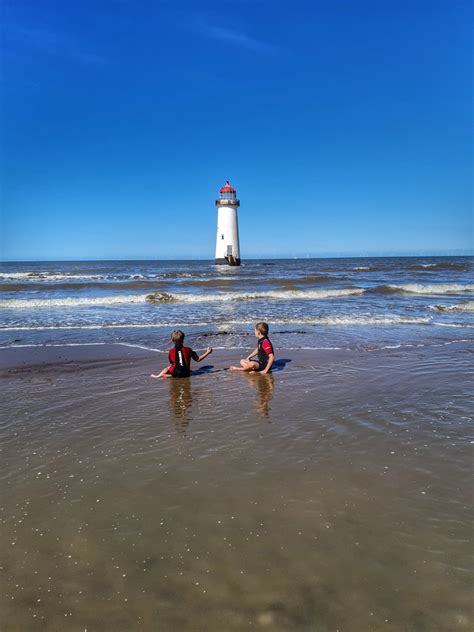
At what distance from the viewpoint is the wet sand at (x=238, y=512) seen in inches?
91.4

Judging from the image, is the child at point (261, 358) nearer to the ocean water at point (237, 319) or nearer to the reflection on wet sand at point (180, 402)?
the reflection on wet sand at point (180, 402)

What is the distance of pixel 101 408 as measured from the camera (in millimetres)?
5660

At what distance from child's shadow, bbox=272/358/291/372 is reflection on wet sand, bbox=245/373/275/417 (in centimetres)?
51

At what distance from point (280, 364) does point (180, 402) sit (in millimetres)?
2977

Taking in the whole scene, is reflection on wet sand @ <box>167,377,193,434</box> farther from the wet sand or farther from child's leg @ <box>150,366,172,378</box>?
child's leg @ <box>150,366,172,378</box>

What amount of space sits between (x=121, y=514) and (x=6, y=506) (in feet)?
2.99

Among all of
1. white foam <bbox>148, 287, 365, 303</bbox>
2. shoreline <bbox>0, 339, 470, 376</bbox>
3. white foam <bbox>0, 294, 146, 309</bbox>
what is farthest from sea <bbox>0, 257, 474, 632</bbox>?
white foam <bbox>148, 287, 365, 303</bbox>

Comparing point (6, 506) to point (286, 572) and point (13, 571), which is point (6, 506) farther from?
point (286, 572)

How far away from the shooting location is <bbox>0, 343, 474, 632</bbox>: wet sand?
2.32m

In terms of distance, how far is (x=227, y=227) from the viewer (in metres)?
51.9

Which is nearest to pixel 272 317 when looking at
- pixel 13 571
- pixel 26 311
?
pixel 26 311

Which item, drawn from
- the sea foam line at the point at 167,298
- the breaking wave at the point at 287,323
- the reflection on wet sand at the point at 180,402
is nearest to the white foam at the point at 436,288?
the sea foam line at the point at 167,298

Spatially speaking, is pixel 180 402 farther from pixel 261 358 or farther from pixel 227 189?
pixel 227 189

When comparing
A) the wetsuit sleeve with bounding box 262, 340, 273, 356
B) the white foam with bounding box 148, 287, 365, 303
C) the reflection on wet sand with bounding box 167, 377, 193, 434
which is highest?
the white foam with bounding box 148, 287, 365, 303
